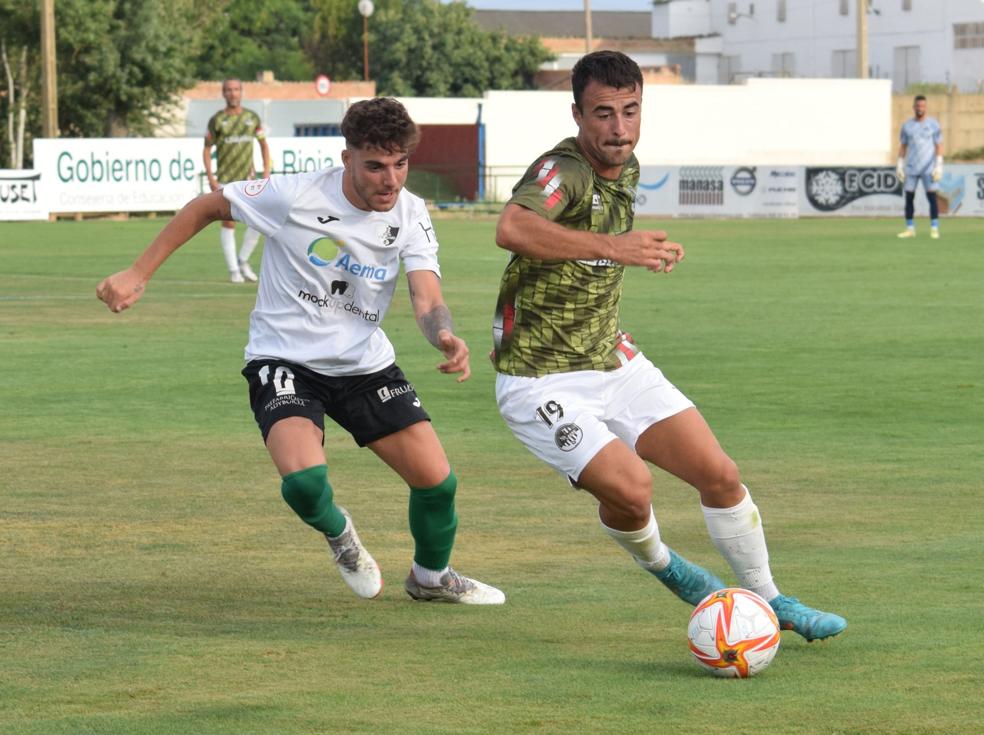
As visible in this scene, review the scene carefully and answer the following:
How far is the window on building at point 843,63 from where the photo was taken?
328 ft

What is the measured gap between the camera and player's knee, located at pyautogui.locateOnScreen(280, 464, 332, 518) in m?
6.57

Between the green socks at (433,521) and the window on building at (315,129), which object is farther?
the window on building at (315,129)

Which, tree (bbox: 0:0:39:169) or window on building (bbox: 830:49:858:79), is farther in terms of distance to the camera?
window on building (bbox: 830:49:858:79)

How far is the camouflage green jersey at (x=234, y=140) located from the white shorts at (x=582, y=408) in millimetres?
16347

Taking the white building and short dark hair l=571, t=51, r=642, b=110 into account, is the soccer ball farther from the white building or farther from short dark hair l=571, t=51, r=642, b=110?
the white building

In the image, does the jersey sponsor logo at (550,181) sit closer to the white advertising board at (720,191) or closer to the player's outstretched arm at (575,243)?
the player's outstretched arm at (575,243)

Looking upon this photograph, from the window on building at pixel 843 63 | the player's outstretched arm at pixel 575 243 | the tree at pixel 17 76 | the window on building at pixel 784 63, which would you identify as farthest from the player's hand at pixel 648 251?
the window on building at pixel 784 63

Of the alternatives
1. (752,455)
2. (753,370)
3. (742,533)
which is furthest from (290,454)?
(753,370)

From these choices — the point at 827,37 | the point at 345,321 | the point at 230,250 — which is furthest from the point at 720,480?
the point at 827,37

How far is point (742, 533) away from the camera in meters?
6.31

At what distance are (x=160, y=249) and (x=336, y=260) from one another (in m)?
0.65

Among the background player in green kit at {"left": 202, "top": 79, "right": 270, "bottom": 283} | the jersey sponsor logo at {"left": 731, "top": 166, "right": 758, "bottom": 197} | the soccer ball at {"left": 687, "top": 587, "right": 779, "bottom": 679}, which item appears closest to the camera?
the soccer ball at {"left": 687, "top": 587, "right": 779, "bottom": 679}

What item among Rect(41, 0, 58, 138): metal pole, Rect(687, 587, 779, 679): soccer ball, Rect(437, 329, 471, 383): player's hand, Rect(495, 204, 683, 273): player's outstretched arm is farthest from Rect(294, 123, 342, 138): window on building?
Rect(687, 587, 779, 679): soccer ball

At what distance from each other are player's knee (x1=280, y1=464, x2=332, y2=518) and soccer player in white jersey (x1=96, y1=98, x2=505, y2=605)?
0.10 m
